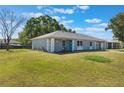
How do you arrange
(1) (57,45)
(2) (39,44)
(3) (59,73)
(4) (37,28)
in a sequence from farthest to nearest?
1. (2) (39,44)
2. (1) (57,45)
3. (4) (37,28)
4. (3) (59,73)

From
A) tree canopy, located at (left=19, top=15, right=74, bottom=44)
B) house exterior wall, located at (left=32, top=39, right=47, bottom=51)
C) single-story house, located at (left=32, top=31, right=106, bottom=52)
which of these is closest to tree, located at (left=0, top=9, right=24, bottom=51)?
tree canopy, located at (left=19, top=15, right=74, bottom=44)

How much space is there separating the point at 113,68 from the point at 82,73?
2.31 metres

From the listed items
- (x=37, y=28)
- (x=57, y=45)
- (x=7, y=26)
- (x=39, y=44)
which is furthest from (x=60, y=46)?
(x=7, y=26)

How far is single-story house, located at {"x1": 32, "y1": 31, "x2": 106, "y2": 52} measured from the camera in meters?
21.9

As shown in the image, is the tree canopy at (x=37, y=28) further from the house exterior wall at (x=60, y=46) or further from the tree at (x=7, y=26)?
the house exterior wall at (x=60, y=46)

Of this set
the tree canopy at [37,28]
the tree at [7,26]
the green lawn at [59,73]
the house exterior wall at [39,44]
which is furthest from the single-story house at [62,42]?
the green lawn at [59,73]

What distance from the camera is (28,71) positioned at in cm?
1222

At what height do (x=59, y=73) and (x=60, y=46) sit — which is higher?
(x=60, y=46)

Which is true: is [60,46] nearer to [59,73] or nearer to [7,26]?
[7,26]

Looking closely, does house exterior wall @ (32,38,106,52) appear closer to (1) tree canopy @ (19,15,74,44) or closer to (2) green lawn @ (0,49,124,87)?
(1) tree canopy @ (19,15,74,44)

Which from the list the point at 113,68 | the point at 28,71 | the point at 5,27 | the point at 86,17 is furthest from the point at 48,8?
the point at 5,27

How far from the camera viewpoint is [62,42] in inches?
910

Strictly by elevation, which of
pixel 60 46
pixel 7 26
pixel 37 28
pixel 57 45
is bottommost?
pixel 60 46

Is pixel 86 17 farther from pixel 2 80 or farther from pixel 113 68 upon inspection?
pixel 2 80
